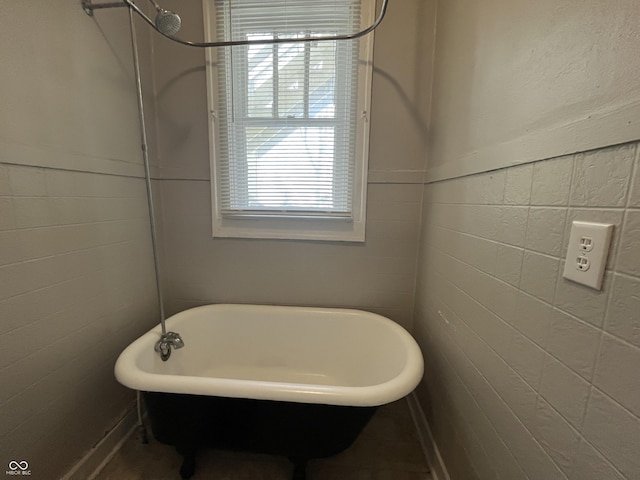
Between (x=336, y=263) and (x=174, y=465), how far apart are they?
3.94ft

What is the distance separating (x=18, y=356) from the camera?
0.92 meters

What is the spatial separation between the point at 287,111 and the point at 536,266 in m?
1.37

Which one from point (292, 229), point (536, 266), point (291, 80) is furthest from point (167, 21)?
point (536, 266)

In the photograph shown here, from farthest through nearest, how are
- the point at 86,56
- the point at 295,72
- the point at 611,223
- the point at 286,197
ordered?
the point at 286,197 < the point at 295,72 < the point at 86,56 < the point at 611,223

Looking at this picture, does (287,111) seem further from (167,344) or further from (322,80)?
(167,344)

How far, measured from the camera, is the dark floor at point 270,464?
117cm

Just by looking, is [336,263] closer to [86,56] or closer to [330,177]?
[330,177]

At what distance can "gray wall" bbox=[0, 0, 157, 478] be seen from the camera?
2.92 feet

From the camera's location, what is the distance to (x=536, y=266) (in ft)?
2.20

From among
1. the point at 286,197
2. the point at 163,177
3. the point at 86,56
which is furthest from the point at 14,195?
the point at 286,197

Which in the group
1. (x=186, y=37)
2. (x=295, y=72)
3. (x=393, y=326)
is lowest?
(x=393, y=326)

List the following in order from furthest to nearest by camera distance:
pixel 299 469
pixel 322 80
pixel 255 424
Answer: pixel 322 80
pixel 299 469
pixel 255 424

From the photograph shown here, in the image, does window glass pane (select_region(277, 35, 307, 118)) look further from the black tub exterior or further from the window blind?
the black tub exterior

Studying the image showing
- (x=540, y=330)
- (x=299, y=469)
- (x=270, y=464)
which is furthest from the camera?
(x=270, y=464)
